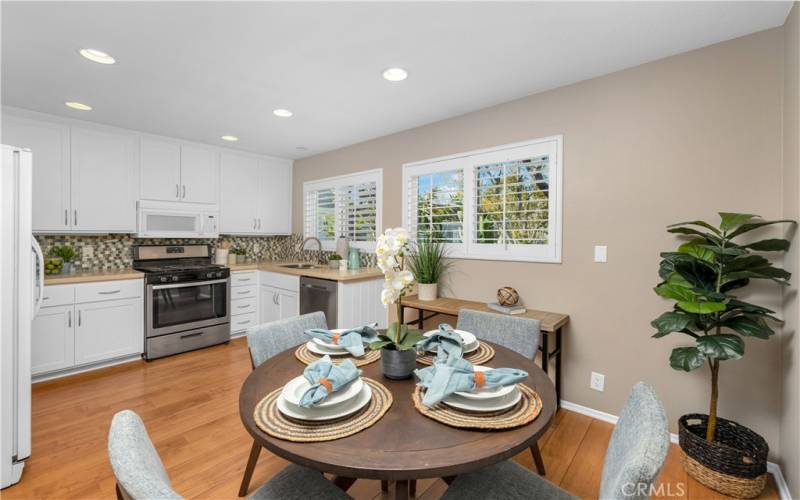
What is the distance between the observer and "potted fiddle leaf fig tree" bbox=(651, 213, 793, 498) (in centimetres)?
168

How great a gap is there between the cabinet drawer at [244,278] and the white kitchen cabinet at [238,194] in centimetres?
61

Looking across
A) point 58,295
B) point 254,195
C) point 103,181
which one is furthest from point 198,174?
point 58,295

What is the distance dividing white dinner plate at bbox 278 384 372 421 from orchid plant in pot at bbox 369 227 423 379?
0.74ft

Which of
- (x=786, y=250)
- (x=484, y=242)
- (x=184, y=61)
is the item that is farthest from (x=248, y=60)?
(x=786, y=250)

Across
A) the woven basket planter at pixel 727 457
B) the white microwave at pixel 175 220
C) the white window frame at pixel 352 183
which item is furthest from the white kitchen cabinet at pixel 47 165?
the woven basket planter at pixel 727 457

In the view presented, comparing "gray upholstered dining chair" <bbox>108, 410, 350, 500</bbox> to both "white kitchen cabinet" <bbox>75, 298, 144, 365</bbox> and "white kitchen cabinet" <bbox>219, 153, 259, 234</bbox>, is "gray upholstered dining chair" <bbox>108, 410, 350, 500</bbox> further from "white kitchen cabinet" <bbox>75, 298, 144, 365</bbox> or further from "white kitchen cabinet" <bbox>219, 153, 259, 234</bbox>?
"white kitchen cabinet" <bbox>219, 153, 259, 234</bbox>

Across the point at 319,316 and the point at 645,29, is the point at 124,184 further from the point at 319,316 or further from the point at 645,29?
the point at 645,29

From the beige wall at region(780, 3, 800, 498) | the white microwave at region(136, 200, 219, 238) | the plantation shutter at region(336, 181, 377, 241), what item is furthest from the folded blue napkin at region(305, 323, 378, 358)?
the white microwave at region(136, 200, 219, 238)

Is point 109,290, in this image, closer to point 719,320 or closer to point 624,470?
point 624,470

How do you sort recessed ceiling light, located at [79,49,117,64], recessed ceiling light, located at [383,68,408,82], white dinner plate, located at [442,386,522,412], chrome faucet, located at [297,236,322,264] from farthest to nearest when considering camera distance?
chrome faucet, located at [297,236,322,264] < recessed ceiling light, located at [383,68,408,82] < recessed ceiling light, located at [79,49,117,64] < white dinner plate, located at [442,386,522,412]

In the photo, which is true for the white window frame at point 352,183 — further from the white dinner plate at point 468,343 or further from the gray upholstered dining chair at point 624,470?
the gray upholstered dining chair at point 624,470

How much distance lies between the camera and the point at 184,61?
221cm

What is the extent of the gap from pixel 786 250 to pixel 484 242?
1744 millimetres

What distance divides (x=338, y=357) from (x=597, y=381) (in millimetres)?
1922
